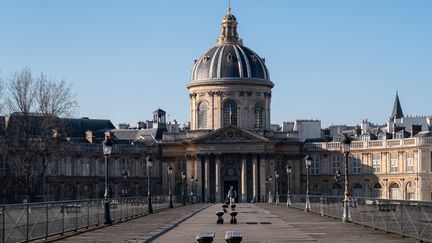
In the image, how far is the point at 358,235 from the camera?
4134 centimetres

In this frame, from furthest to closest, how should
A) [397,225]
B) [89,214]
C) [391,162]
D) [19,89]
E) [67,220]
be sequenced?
[391,162], [19,89], [89,214], [67,220], [397,225]

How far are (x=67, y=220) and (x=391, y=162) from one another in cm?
9660

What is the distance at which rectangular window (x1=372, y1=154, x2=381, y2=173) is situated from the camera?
138 metres

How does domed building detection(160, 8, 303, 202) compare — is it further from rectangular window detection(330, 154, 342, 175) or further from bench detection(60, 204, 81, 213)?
bench detection(60, 204, 81, 213)

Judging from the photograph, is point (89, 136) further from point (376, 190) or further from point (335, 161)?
point (376, 190)

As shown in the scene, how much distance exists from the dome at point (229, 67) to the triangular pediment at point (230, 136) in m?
9.60

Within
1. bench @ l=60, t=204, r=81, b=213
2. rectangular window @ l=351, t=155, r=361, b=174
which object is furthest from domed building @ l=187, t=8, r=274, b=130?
bench @ l=60, t=204, r=81, b=213

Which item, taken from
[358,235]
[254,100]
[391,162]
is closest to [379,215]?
[358,235]

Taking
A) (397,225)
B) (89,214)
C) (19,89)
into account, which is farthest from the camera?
(19,89)

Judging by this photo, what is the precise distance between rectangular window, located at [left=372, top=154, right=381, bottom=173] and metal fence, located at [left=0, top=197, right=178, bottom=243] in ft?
276

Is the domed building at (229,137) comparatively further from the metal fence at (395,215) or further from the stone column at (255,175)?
the metal fence at (395,215)

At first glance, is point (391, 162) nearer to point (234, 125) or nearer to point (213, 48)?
point (234, 125)

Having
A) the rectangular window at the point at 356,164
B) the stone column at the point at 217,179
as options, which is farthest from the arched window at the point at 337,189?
the stone column at the point at 217,179

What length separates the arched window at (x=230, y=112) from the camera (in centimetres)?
14525
